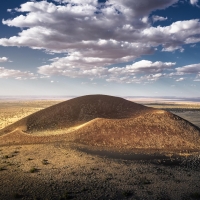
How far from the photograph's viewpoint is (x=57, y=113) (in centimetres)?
4538

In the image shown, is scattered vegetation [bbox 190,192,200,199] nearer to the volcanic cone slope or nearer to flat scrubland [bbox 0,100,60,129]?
the volcanic cone slope

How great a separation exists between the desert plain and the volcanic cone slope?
90.4 inches

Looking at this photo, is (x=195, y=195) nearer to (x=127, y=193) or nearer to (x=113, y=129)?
(x=127, y=193)

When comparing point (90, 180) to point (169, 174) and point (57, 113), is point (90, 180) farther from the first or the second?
point (57, 113)

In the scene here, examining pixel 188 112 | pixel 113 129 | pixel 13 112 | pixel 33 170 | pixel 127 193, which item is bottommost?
pixel 127 193

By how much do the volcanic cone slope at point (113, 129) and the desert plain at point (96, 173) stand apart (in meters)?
2.30

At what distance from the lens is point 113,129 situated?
33.6 metres

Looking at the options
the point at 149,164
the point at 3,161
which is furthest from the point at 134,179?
the point at 3,161

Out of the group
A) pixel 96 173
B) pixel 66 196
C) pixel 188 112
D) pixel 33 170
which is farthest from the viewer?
pixel 188 112

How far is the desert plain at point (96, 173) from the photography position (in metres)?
16.3

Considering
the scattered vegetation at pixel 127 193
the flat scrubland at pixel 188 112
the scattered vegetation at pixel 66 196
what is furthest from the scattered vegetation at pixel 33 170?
the flat scrubland at pixel 188 112

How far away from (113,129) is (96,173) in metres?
13.8

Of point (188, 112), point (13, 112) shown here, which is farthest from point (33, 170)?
point (188, 112)

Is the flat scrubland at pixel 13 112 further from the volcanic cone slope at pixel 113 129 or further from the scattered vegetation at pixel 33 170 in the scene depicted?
the scattered vegetation at pixel 33 170
